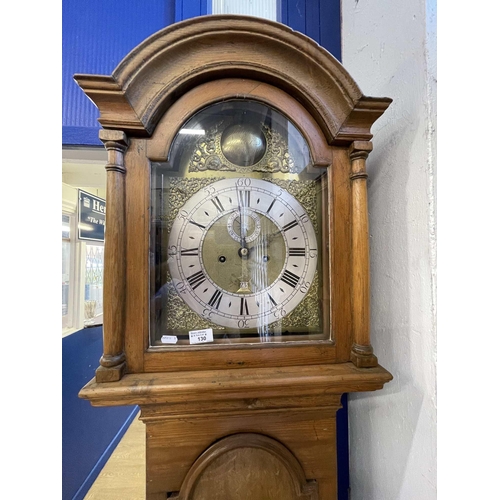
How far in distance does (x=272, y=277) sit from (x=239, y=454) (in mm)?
367

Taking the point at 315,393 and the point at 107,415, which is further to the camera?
the point at 107,415

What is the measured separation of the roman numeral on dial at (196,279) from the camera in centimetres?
60

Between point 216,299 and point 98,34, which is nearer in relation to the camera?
point 216,299

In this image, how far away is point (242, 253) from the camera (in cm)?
62

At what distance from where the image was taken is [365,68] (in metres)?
0.77

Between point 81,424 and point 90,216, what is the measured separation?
105 centimetres

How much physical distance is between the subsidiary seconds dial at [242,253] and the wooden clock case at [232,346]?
0.21 ft

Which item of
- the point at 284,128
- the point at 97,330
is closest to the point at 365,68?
the point at 284,128

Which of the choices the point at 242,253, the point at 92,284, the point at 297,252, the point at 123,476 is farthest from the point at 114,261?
the point at 123,476

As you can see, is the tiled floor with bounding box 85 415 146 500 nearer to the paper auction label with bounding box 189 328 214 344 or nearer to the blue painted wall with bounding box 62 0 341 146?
the paper auction label with bounding box 189 328 214 344

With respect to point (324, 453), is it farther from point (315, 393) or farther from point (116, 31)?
point (116, 31)

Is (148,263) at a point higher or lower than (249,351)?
higher

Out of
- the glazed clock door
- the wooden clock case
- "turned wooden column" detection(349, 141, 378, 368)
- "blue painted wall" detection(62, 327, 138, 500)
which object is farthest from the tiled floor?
"turned wooden column" detection(349, 141, 378, 368)

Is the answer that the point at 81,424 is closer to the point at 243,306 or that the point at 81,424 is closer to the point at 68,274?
the point at 68,274
